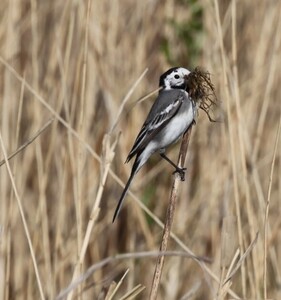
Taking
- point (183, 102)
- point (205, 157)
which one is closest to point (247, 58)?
point (205, 157)

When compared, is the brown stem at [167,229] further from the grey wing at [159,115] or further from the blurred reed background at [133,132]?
the blurred reed background at [133,132]

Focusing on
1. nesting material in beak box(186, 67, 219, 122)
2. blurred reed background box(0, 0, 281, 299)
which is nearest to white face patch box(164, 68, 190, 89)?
nesting material in beak box(186, 67, 219, 122)

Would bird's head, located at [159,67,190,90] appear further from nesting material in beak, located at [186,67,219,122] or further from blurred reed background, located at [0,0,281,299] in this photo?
blurred reed background, located at [0,0,281,299]

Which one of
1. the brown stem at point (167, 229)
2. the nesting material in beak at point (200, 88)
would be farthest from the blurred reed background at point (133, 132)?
the brown stem at point (167, 229)

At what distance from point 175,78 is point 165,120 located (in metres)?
0.18

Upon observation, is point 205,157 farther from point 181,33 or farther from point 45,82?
point 45,82

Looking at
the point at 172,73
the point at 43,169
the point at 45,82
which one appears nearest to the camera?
the point at 172,73

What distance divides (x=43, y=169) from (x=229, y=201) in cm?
73

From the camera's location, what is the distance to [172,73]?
237cm

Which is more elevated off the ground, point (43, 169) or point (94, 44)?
point (94, 44)

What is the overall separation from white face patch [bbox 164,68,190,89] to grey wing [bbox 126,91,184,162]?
0.04 m

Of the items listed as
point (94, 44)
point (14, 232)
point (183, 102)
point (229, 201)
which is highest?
point (94, 44)

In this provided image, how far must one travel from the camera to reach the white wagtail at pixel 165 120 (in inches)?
94.3

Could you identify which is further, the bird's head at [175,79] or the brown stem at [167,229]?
the bird's head at [175,79]
